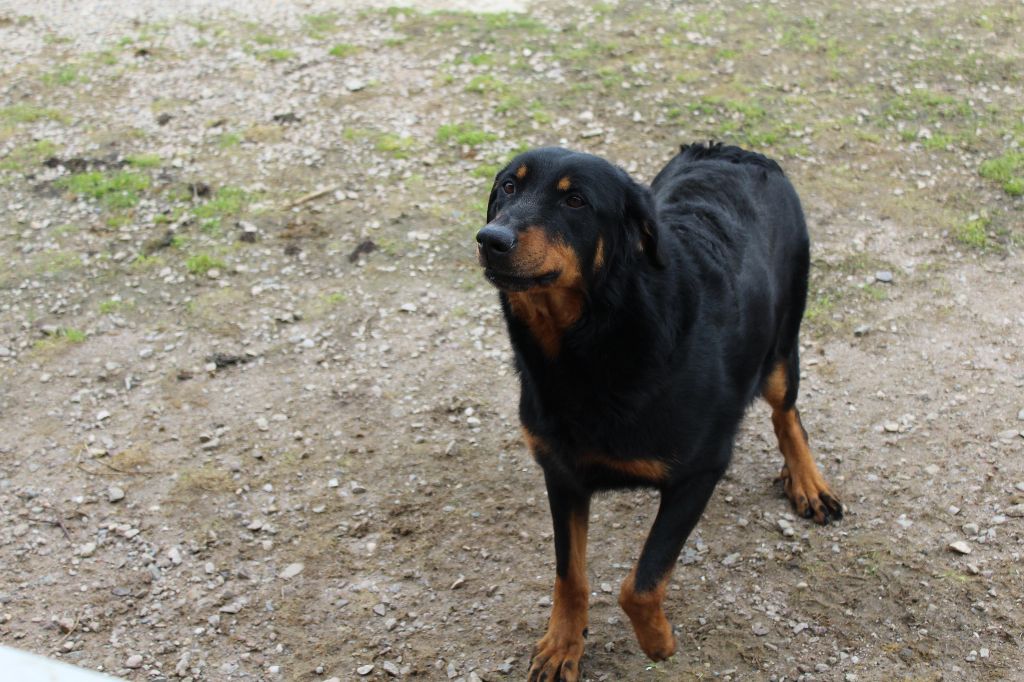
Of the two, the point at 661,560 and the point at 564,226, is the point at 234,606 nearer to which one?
the point at 661,560

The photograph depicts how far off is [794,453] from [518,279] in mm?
2200

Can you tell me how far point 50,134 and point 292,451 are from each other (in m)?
4.68

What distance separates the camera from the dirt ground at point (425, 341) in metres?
4.47

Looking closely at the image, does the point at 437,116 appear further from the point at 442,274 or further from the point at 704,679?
the point at 704,679

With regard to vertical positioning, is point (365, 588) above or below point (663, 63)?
below

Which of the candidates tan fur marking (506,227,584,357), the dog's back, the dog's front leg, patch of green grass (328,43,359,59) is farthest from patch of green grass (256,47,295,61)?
the dog's front leg

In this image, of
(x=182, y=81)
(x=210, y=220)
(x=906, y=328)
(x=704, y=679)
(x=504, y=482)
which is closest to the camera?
(x=704, y=679)

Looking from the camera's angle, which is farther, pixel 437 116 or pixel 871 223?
pixel 437 116

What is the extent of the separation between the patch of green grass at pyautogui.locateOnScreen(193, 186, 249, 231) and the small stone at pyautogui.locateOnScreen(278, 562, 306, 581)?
130 inches

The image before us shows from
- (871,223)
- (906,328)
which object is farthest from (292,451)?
(871,223)

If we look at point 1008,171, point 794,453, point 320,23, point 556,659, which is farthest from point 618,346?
point 320,23

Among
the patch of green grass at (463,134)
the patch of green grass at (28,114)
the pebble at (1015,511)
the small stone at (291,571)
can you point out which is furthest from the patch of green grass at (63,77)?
the pebble at (1015,511)

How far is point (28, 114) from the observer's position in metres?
8.78

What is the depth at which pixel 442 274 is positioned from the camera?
6855 millimetres
